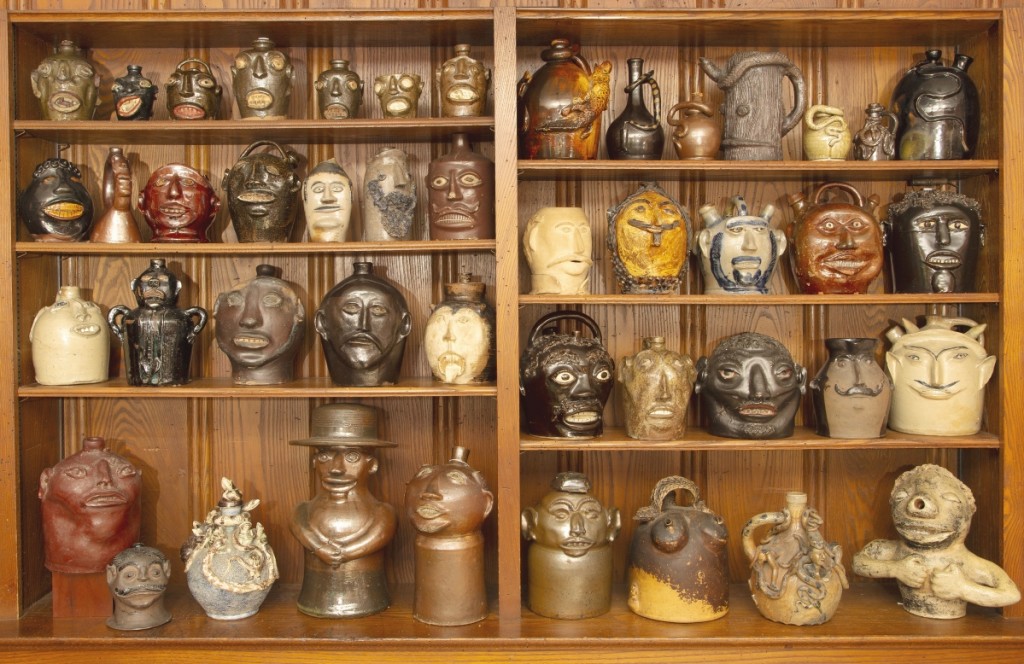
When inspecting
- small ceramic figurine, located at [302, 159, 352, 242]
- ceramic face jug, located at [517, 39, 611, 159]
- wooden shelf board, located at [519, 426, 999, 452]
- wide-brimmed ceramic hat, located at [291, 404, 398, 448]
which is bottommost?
wooden shelf board, located at [519, 426, 999, 452]

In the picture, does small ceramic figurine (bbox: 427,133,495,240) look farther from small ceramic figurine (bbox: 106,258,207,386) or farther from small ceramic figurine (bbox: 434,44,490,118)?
small ceramic figurine (bbox: 106,258,207,386)

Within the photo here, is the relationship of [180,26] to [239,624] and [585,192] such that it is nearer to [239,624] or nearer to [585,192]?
[585,192]

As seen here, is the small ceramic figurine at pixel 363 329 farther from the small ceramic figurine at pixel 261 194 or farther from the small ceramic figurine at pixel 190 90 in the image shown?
the small ceramic figurine at pixel 190 90

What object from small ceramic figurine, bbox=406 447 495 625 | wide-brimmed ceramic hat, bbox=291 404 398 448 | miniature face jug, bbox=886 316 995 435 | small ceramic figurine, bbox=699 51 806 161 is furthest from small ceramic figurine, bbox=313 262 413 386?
miniature face jug, bbox=886 316 995 435

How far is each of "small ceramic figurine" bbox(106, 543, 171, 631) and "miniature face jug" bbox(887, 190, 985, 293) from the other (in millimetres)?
2504

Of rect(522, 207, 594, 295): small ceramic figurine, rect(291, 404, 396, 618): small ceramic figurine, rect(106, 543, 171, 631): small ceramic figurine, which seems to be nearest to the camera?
rect(106, 543, 171, 631): small ceramic figurine

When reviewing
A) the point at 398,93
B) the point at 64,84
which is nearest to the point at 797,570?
the point at 398,93

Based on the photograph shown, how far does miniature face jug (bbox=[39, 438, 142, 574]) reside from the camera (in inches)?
111

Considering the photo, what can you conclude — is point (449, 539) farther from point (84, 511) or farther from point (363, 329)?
point (84, 511)

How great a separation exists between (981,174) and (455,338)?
1.79 meters

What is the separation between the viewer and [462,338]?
115 inches

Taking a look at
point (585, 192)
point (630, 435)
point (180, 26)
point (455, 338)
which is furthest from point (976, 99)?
point (180, 26)

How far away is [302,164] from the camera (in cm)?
325

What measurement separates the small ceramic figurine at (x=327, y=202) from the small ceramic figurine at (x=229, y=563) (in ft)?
2.75
